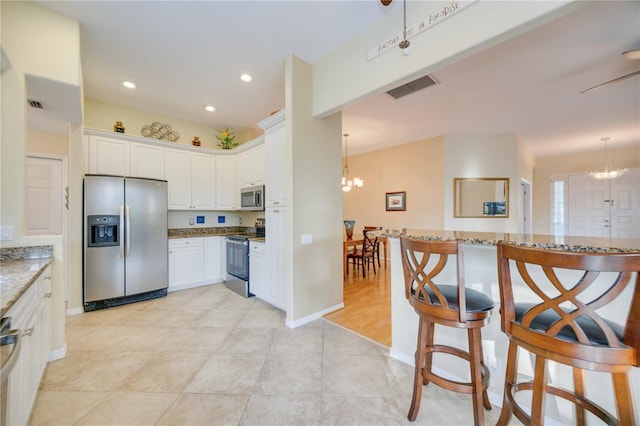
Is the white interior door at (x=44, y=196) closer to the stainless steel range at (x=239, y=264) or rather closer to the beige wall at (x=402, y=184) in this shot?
the stainless steel range at (x=239, y=264)

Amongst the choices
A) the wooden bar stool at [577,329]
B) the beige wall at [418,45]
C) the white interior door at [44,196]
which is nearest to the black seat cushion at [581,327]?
the wooden bar stool at [577,329]

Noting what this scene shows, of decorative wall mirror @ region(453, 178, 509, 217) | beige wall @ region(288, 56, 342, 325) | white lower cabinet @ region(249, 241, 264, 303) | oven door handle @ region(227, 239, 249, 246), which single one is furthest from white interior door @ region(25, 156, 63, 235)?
decorative wall mirror @ region(453, 178, 509, 217)

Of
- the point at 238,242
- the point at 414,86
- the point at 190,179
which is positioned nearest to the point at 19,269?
the point at 238,242

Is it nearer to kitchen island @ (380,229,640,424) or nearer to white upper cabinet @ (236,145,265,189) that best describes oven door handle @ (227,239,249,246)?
white upper cabinet @ (236,145,265,189)

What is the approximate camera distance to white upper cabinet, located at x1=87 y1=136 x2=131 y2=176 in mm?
3357

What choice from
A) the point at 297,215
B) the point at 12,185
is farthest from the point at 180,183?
the point at 297,215

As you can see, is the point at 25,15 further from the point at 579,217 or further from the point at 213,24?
the point at 579,217

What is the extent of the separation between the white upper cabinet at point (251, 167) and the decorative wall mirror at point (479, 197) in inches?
168

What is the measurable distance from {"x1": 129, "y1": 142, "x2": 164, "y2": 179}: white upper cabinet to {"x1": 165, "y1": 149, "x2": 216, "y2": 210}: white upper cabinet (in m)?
0.10

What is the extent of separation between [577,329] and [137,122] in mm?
5530

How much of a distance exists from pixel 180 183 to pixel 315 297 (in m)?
3.03

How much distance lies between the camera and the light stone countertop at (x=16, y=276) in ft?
3.55

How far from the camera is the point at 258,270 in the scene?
136 inches

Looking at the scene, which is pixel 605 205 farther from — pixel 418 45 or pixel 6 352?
pixel 6 352
